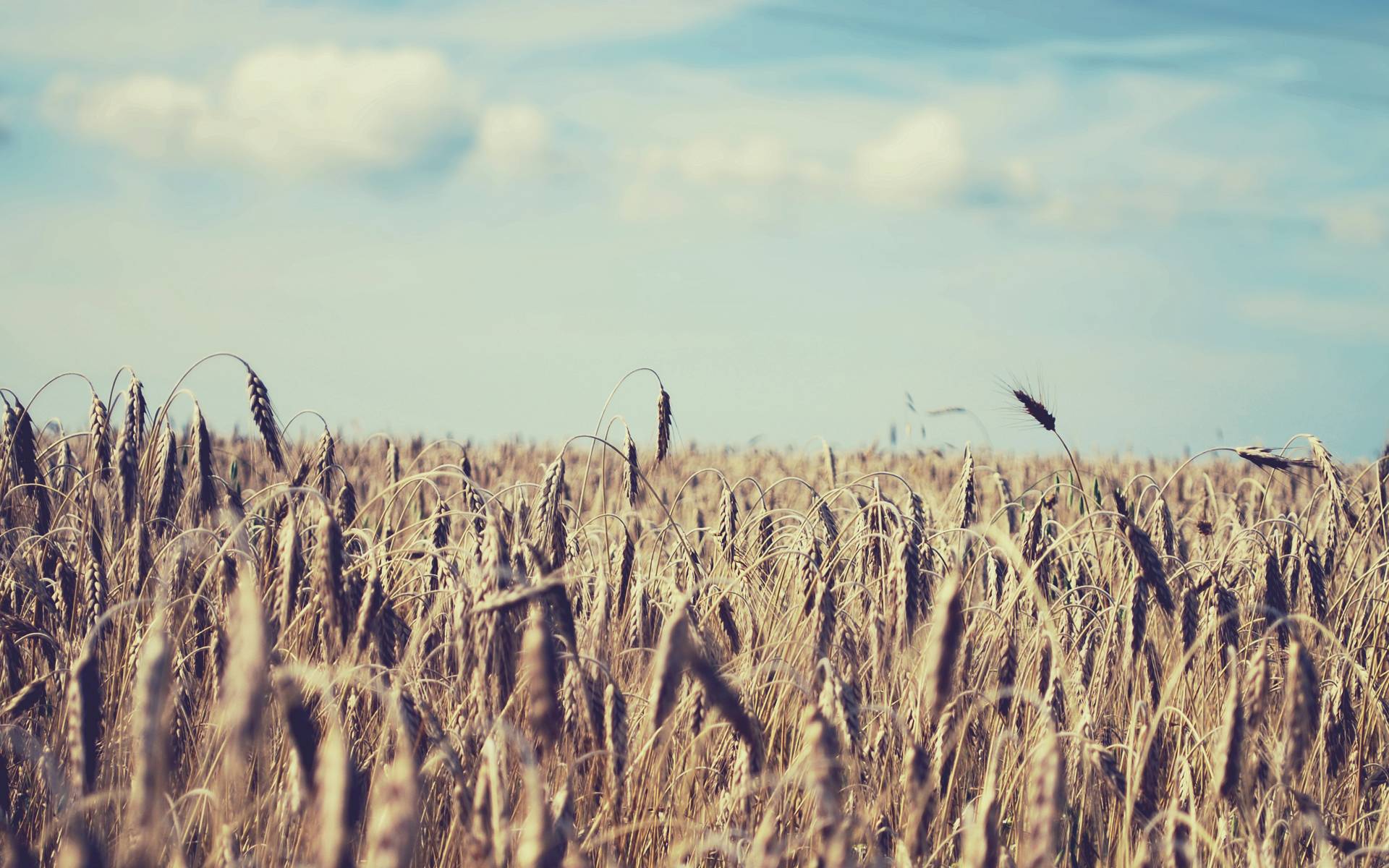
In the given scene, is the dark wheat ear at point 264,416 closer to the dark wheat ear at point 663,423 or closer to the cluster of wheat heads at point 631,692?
the cluster of wheat heads at point 631,692


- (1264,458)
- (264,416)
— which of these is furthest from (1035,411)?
(264,416)

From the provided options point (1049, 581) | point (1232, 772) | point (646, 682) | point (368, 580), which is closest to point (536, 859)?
point (368, 580)

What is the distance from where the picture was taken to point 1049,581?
168 inches

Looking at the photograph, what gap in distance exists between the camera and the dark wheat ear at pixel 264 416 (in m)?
2.76

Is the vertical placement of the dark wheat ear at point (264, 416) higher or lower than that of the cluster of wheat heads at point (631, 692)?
higher

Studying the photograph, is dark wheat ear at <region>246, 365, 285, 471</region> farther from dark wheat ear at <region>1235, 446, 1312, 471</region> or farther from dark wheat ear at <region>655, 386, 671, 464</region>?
dark wheat ear at <region>1235, 446, 1312, 471</region>

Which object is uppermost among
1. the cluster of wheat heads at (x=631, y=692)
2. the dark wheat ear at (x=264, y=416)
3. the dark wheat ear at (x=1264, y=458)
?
the dark wheat ear at (x=264, y=416)

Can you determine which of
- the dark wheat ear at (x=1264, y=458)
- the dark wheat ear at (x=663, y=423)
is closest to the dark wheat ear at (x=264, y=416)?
the dark wheat ear at (x=663, y=423)

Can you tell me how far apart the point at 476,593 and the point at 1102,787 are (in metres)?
2.06

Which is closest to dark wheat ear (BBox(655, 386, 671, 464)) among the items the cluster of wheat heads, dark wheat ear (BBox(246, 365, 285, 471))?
the cluster of wheat heads

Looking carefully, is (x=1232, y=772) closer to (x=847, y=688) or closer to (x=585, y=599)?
(x=847, y=688)

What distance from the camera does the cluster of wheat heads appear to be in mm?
1597

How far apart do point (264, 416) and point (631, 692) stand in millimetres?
1247

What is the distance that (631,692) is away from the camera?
2.82m
